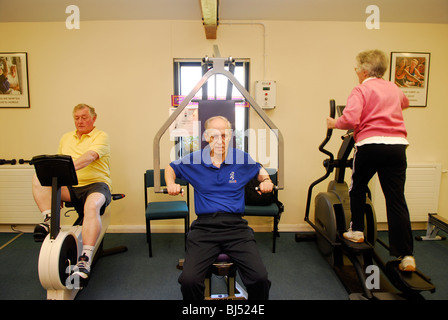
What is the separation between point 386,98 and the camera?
1.68 meters

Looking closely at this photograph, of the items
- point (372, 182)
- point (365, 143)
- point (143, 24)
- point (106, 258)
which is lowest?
point (106, 258)

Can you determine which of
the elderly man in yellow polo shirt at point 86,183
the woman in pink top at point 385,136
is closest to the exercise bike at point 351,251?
the woman in pink top at point 385,136

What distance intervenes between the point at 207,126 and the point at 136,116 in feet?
5.27

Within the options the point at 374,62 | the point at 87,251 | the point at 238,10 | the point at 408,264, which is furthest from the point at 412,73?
the point at 87,251

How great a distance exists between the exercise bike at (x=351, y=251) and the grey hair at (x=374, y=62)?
0.34 m

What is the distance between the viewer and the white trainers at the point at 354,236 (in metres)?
1.98

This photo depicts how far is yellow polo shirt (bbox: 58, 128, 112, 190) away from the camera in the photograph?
2.23 m

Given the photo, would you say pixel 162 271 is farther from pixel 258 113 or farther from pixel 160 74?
pixel 160 74

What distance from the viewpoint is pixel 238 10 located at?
104 inches

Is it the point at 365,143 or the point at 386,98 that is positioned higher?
the point at 386,98

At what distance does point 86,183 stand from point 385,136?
240 cm

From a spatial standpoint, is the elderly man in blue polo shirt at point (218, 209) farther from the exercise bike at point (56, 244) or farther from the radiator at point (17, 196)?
the radiator at point (17, 196)
